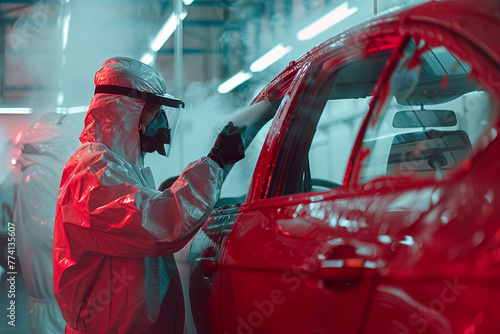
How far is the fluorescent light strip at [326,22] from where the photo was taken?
3828mm

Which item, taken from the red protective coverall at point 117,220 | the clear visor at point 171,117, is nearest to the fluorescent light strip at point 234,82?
the clear visor at point 171,117

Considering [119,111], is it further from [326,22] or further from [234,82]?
[234,82]

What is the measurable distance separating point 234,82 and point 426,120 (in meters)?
7.36

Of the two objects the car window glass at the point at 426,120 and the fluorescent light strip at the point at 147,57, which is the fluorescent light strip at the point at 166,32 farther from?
the car window glass at the point at 426,120

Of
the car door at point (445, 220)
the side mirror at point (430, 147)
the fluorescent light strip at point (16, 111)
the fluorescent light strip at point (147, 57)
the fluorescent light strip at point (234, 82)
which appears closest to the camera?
the car door at point (445, 220)

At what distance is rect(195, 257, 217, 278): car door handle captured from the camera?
1666 millimetres

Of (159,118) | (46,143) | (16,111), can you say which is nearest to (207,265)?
(159,118)

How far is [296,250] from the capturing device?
1.17m

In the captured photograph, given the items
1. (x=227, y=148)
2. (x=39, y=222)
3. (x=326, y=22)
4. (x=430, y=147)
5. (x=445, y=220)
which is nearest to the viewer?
(x=445, y=220)

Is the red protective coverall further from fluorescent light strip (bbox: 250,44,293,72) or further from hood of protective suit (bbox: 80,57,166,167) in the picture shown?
fluorescent light strip (bbox: 250,44,293,72)

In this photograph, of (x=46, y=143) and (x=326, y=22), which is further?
(x=46, y=143)

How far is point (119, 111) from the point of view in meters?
2.16

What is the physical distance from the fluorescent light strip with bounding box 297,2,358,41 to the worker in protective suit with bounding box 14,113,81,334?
225 centimetres

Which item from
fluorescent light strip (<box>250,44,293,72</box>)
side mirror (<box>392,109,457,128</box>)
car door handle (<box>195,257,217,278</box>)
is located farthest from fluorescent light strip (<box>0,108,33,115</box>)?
side mirror (<box>392,109,457,128</box>)
